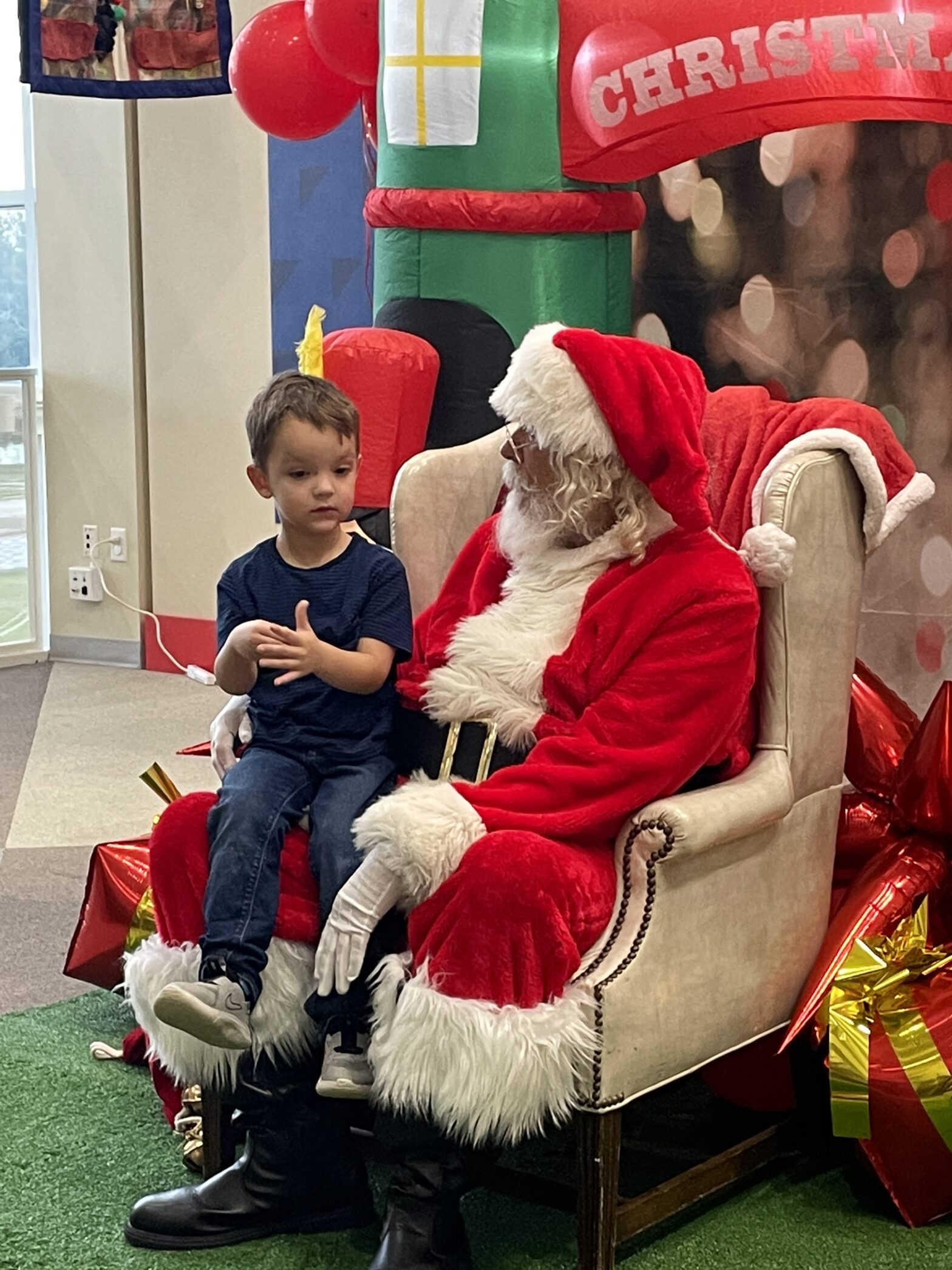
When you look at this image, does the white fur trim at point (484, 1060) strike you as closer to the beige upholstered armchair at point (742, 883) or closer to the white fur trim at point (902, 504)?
the beige upholstered armchair at point (742, 883)

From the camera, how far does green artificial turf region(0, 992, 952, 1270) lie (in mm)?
2062

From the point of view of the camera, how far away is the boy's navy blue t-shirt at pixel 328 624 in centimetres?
216

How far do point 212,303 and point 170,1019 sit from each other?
408 centimetres

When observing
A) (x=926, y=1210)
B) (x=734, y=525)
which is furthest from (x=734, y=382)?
(x=926, y=1210)

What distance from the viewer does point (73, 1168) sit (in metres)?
2.32

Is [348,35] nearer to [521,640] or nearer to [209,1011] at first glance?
[521,640]

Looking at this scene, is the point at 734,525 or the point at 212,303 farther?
the point at 212,303

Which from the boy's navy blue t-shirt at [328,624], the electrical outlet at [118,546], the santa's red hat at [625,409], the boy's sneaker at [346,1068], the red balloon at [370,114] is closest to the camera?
the boy's sneaker at [346,1068]

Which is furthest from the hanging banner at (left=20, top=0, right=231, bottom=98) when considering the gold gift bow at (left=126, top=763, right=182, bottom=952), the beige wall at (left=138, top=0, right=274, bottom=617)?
the gold gift bow at (left=126, top=763, right=182, bottom=952)

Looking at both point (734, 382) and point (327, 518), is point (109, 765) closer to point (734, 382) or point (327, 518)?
point (734, 382)

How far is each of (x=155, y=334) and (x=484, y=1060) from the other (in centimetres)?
441

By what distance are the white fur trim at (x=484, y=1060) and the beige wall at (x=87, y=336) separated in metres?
4.27

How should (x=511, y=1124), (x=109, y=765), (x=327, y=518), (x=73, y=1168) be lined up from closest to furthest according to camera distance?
1. (x=511, y=1124)
2. (x=327, y=518)
3. (x=73, y=1168)
4. (x=109, y=765)

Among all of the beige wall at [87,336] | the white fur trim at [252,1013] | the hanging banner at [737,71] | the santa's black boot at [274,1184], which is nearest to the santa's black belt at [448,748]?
the white fur trim at [252,1013]
